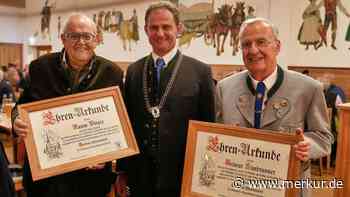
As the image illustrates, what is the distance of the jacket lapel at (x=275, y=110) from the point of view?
76.0 inches

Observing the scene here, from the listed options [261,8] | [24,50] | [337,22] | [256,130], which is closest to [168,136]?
[256,130]

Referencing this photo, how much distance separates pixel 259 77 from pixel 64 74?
1145mm

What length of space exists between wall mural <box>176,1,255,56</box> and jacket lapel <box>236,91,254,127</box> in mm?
6991

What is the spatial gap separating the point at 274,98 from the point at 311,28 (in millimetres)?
6335

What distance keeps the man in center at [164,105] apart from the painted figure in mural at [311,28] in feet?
19.7

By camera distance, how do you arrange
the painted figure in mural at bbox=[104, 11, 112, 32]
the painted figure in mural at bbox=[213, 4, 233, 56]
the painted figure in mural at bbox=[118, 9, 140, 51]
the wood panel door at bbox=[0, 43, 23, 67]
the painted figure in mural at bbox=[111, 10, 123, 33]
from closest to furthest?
the painted figure in mural at bbox=[213, 4, 233, 56] < the painted figure in mural at bbox=[118, 9, 140, 51] < the painted figure in mural at bbox=[111, 10, 123, 33] < the painted figure in mural at bbox=[104, 11, 112, 32] < the wood panel door at bbox=[0, 43, 23, 67]

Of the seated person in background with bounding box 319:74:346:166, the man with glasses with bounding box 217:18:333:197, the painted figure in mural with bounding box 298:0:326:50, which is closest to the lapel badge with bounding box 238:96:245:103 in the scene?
the man with glasses with bounding box 217:18:333:197

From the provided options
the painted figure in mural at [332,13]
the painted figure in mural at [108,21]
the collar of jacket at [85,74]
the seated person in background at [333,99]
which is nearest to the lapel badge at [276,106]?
the collar of jacket at [85,74]

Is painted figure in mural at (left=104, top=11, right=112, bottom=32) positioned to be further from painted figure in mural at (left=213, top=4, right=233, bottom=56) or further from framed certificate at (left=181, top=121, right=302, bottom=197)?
framed certificate at (left=181, top=121, right=302, bottom=197)

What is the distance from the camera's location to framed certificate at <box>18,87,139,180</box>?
210cm

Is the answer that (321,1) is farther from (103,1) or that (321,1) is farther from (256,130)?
(103,1)

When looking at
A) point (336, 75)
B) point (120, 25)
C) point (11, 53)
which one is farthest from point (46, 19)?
point (336, 75)

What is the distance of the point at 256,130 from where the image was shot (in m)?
1.85

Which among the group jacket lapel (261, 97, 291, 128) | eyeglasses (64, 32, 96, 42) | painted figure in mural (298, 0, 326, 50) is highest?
painted figure in mural (298, 0, 326, 50)
